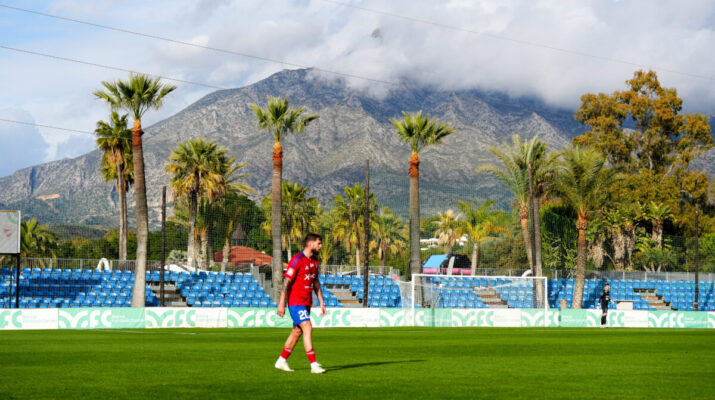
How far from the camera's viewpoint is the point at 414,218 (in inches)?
1697

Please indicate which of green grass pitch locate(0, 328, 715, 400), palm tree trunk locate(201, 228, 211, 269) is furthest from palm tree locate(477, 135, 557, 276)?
green grass pitch locate(0, 328, 715, 400)

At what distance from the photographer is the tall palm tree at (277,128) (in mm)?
40812

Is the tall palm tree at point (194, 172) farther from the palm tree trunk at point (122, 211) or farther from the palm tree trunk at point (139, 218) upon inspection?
the palm tree trunk at point (139, 218)

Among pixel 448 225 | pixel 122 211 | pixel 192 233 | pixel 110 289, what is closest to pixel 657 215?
pixel 192 233

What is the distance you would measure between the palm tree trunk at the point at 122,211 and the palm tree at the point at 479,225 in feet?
114

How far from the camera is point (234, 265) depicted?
47.6 meters

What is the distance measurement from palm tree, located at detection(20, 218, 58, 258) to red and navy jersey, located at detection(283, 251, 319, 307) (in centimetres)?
8649

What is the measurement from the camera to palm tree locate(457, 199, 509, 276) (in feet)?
253

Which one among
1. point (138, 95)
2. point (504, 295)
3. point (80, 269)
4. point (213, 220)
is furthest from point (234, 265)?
point (504, 295)

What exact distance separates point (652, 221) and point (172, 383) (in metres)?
63.6

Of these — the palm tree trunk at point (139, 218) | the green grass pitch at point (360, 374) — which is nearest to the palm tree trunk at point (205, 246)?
the palm tree trunk at point (139, 218)


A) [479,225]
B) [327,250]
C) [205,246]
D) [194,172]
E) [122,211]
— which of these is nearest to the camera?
[122,211]

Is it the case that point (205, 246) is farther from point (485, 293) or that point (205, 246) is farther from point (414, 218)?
point (485, 293)

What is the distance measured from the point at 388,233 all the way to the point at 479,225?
3159cm
